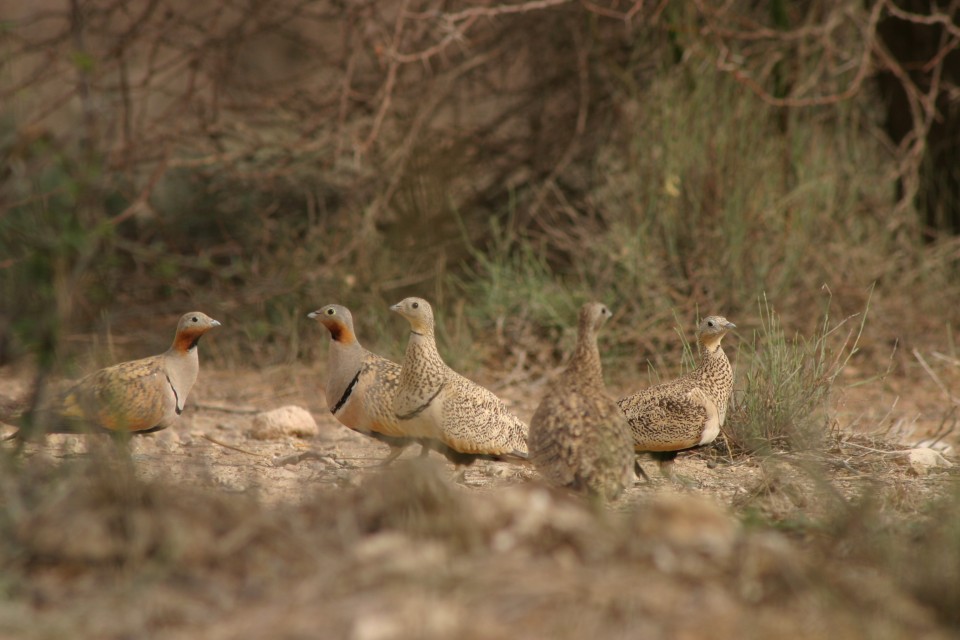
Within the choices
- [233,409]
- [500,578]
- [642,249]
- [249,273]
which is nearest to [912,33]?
[642,249]

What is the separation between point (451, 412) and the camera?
4562mm

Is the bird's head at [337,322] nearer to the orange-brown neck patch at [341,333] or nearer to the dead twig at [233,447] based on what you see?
the orange-brown neck patch at [341,333]

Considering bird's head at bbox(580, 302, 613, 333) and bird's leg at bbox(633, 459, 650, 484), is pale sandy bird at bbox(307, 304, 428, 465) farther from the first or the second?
bird's head at bbox(580, 302, 613, 333)

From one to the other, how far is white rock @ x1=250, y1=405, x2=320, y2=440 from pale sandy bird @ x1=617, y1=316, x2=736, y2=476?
1.64 metres

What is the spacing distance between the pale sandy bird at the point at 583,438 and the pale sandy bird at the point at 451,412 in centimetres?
59

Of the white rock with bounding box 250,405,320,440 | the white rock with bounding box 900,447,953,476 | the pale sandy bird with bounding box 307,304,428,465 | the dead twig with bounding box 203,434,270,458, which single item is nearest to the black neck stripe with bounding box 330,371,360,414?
the pale sandy bird with bounding box 307,304,428,465

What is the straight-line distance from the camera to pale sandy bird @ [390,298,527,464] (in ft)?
14.9

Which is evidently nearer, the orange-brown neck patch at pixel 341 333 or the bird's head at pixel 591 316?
the bird's head at pixel 591 316

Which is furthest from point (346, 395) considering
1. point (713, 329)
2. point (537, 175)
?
point (537, 175)

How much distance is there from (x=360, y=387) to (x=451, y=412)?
541 mm

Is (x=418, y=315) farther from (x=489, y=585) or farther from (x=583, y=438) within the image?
(x=489, y=585)

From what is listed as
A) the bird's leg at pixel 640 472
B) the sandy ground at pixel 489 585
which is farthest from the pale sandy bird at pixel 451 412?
the sandy ground at pixel 489 585

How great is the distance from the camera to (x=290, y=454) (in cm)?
507

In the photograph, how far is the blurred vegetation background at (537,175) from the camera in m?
6.96
